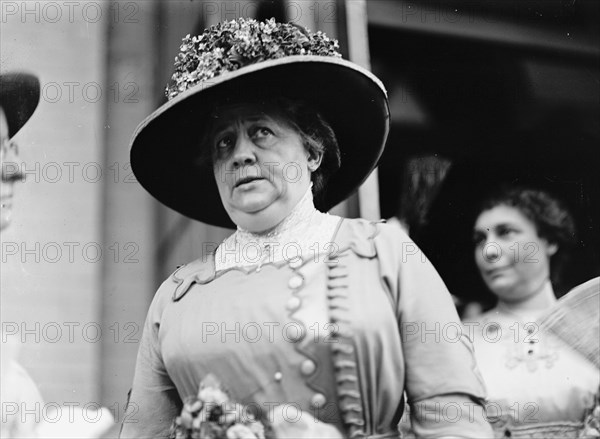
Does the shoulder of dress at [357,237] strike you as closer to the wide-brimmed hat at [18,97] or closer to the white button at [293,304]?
the white button at [293,304]

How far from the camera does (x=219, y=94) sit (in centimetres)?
310

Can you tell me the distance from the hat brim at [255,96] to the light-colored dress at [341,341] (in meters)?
0.37

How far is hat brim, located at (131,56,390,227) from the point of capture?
3080 millimetres

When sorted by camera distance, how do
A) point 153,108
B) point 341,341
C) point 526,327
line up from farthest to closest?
point 153,108 < point 526,327 < point 341,341

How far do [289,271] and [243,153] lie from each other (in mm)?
334

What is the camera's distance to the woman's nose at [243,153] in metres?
3.02

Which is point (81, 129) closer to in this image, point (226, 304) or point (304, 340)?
point (226, 304)

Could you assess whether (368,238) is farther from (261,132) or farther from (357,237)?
(261,132)

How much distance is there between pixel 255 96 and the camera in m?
3.10

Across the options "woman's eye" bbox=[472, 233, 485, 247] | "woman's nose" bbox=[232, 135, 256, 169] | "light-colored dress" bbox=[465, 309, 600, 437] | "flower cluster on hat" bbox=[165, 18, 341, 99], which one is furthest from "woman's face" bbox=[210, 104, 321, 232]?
"light-colored dress" bbox=[465, 309, 600, 437]

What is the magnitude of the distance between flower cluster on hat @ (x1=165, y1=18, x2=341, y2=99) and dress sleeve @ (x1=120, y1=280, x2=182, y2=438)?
1.99ft

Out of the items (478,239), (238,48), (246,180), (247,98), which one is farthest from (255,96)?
(478,239)

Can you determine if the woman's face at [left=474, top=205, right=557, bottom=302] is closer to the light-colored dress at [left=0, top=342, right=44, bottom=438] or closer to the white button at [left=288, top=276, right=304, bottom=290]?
the white button at [left=288, top=276, right=304, bottom=290]

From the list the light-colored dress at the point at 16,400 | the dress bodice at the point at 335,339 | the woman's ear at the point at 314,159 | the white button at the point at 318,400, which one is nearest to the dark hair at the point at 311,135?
the woman's ear at the point at 314,159
